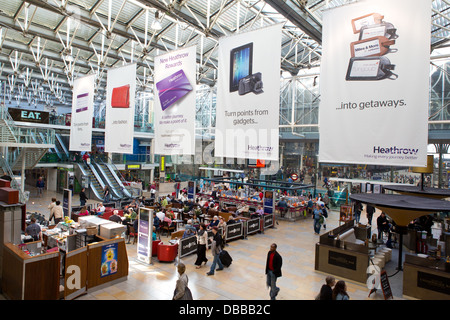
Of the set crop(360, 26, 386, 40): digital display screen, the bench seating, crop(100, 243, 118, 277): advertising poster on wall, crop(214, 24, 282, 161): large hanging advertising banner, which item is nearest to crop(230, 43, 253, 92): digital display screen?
crop(214, 24, 282, 161): large hanging advertising banner

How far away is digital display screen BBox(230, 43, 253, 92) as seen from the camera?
299 inches

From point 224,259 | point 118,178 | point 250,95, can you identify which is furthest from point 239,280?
point 118,178

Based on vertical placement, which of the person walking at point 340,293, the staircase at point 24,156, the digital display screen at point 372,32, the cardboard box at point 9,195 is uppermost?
the digital display screen at point 372,32

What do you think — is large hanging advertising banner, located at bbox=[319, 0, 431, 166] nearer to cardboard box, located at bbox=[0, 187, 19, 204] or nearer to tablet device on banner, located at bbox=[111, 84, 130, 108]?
cardboard box, located at bbox=[0, 187, 19, 204]

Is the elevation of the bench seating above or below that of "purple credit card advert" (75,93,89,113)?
below

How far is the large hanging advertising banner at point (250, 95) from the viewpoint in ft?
23.5

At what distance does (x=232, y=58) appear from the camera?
26.2 feet

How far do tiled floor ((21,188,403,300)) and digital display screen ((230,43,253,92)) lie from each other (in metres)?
5.41

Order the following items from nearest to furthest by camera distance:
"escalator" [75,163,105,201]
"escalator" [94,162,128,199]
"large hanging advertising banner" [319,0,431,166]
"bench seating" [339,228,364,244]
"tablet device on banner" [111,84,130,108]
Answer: "large hanging advertising banner" [319,0,431,166] → "bench seating" [339,228,364,244] → "tablet device on banner" [111,84,130,108] → "escalator" [75,163,105,201] → "escalator" [94,162,128,199]

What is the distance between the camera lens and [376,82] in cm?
561

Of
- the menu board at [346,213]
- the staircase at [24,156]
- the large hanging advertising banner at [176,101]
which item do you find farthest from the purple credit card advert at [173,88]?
the staircase at [24,156]

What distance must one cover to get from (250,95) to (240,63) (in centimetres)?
97

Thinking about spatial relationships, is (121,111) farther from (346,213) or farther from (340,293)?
(346,213)

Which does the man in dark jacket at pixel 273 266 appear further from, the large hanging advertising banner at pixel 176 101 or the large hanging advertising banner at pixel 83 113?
the large hanging advertising banner at pixel 83 113
